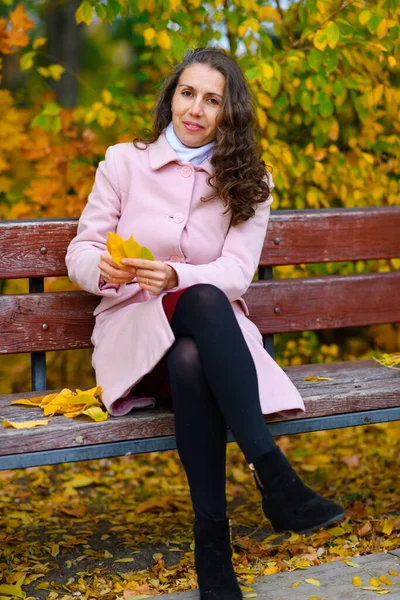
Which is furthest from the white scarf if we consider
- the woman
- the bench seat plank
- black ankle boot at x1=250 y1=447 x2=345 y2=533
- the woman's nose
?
black ankle boot at x1=250 y1=447 x2=345 y2=533

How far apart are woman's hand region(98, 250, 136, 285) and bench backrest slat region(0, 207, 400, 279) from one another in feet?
1.48

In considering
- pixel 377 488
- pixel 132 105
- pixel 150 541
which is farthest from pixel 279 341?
pixel 150 541

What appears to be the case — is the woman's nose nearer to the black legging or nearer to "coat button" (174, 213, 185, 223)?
"coat button" (174, 213, 185, 223)

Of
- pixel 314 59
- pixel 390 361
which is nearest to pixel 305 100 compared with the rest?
pixel 314 59

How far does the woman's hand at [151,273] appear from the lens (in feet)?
8.70

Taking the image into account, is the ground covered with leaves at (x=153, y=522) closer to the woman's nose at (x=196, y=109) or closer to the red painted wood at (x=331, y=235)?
the red painted wood at (x=331, y=235)

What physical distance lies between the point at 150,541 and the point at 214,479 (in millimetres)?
1047

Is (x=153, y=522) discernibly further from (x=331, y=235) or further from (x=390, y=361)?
(x=331, y=235)

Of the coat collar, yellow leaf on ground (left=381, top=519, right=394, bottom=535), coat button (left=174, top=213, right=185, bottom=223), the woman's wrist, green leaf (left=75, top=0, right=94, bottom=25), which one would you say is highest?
green leaf (left=75, top=0, right=94, bottom=25)

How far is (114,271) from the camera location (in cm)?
273

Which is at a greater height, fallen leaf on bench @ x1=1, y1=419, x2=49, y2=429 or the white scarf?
the white scarf

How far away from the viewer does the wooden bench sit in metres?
2.58

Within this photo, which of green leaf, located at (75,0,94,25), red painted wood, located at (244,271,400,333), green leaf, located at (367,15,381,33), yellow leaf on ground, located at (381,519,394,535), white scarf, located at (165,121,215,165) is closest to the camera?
white scarf, located at (165,121,215,165)

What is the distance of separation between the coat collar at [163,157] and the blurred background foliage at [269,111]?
0.74 meters
